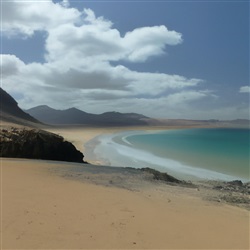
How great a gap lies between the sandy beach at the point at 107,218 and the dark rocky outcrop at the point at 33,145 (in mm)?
5852

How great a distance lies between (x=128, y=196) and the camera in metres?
8.80

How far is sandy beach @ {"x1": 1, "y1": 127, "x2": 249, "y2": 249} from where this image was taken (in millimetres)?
5691

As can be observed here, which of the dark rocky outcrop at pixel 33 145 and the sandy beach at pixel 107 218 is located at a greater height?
the dark rocky outcrop at pixel 33 145

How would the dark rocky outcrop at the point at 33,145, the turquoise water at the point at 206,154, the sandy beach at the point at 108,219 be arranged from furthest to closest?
the turquoise water at the point at 206,154 → the dark rocky outcrop at the point at 33,145 → the sandy beach at the point at 108,219

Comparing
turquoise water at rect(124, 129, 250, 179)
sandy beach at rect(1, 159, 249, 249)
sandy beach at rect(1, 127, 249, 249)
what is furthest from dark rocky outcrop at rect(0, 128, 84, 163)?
turquoise water at rect(124, 129, 250, 179)

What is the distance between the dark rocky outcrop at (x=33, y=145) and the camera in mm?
15906

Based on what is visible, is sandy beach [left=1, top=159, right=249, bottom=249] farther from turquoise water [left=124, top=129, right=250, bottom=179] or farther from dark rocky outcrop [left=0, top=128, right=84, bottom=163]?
turquoise water [left=124, top=129, right=250, bottom=179]

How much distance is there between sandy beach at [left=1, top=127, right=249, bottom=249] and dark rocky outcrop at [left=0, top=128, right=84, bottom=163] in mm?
5852

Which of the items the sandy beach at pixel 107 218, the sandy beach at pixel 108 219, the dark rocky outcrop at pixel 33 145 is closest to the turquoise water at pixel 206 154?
the dark rocky outcrop at pixel 33 145

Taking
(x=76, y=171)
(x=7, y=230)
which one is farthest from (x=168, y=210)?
(x=76, y=171)

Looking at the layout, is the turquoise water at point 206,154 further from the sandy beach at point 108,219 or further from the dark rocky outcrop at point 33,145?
the sandy beach at point 108,219

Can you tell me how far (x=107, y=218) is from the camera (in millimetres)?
6781

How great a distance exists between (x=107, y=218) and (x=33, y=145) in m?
11.5

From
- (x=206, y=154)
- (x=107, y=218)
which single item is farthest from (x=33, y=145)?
(x=206, y=154)
